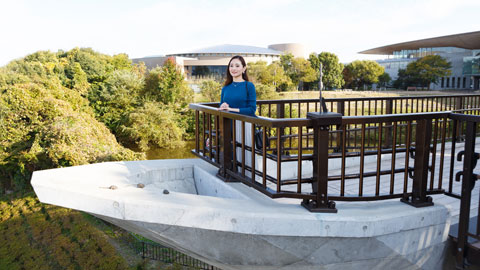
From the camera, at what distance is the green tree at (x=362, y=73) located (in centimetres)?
6094

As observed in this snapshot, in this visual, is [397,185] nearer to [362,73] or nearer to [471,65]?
[362,73]

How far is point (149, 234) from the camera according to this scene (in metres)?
3.36

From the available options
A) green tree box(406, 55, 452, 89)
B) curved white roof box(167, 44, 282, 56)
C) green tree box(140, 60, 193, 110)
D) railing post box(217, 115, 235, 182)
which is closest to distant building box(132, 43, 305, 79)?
curved white roof box(167, 44, 282, 56)

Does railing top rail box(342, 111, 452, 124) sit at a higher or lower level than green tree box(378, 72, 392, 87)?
lower

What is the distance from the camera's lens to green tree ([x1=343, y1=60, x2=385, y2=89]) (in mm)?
60938

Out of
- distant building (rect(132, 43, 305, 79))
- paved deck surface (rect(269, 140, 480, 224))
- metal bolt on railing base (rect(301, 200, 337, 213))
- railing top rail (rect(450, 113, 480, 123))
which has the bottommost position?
paved deck surface (rect(269, 140, 480, 224))

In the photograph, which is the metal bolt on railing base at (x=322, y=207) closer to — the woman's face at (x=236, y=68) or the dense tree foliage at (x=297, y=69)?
the woman's face at (x=236, y=68)

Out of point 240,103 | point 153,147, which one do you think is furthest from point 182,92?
point 240,103

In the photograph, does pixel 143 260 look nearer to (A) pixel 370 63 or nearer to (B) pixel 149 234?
(B) pixel 149 234

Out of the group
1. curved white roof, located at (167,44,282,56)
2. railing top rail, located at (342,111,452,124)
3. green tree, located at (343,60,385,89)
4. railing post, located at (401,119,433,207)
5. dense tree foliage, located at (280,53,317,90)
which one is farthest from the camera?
curved white roof, located at (167,44,282,56)

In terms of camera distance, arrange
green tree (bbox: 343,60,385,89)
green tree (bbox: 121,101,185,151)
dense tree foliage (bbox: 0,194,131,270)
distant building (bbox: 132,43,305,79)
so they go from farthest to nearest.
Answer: distant building (bbox: 132,43,305,79)
green tree (bbox: 343,60,385,89)
green tree (bbox: 121,101,185,151)
dense tree foliage (bbox: 0,194,131,270)

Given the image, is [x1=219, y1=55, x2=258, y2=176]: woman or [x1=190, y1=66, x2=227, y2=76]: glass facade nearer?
[x1=219, y1=55, x2=258, y2=176]: woman

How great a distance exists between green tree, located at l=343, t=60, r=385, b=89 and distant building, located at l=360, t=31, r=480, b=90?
12202mm

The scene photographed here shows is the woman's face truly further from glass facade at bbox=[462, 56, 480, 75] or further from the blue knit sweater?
glass facade at bbox=[462, 56, 480, 75]
